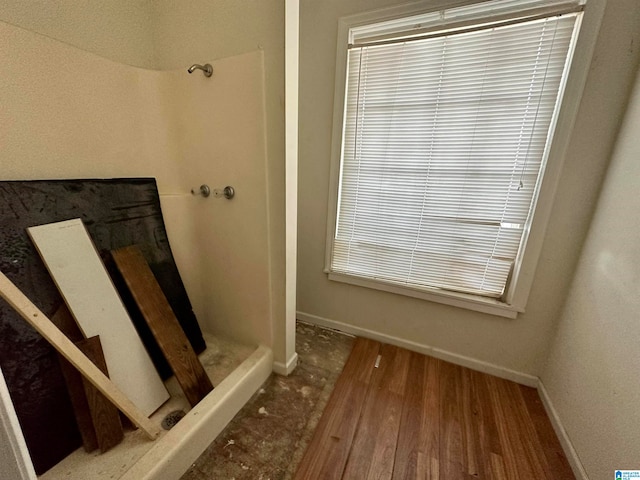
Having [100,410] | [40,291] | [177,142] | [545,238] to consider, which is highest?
[177,142]

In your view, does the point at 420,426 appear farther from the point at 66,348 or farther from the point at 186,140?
the point at 186,140

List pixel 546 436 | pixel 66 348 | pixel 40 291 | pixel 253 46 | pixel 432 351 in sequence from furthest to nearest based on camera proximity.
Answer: pixel 432 351, pixel 546 436, pixel 253 46, pixel 40 291, pixel 66 348

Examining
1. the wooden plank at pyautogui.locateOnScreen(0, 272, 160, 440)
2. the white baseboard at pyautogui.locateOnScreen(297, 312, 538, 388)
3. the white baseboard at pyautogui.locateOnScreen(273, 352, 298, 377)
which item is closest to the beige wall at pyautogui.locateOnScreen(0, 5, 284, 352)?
the white baseboard at pyautogui.locateOnScreen(273, 352, 298, 377)

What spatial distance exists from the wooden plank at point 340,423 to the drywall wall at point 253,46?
488 millimetres

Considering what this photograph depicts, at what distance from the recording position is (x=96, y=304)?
102cm

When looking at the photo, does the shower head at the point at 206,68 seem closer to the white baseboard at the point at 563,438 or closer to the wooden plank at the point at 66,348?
the wooden plank at the point at 66,348

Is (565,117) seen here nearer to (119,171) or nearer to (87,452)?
(119,171)

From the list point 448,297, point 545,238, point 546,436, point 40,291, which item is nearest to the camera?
point 40,291

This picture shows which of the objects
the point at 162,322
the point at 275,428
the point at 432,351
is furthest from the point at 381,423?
the point at 162,322

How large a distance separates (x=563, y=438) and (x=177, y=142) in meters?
2.50

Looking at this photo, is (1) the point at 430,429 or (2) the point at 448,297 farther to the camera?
(2) the point at 448,297

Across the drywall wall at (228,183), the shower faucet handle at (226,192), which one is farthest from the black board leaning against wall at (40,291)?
the shower faucet handle at (226,192)

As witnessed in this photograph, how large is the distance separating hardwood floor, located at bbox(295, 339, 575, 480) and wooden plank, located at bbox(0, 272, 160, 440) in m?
0.69

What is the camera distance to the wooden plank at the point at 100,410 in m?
0.93
